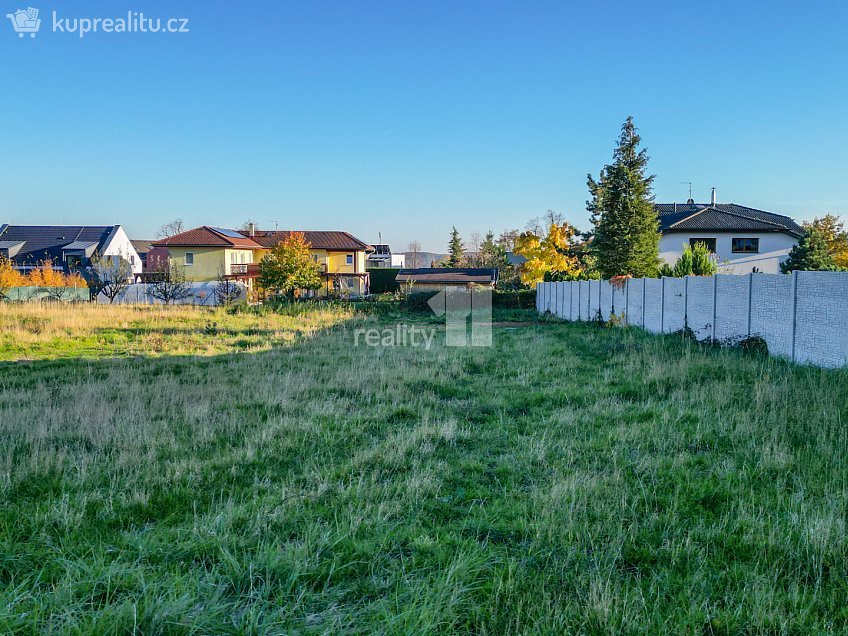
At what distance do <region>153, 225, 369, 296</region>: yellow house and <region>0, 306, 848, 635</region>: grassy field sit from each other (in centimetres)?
3852

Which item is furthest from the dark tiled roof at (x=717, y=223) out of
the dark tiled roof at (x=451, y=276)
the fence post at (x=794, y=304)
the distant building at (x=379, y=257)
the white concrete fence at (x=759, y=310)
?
the distant building at (x=379, y=257)

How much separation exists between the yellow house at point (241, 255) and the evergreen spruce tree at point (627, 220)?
2288 centimetres

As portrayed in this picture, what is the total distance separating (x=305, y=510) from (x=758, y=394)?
5904 millimetres

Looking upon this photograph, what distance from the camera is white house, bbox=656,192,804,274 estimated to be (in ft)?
116

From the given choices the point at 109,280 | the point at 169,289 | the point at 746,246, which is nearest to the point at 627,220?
the point at 746,246

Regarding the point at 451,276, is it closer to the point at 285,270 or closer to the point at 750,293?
the point at 285,270

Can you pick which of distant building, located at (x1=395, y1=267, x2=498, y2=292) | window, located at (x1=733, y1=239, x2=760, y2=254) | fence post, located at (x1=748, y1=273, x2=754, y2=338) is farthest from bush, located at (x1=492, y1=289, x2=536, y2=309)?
fence post, located at (x1=748, y1=273, x2=754, y2=338)

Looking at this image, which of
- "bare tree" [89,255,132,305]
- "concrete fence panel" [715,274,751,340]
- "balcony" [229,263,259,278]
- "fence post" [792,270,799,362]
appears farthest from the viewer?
"balcony" [229,263,259,278]

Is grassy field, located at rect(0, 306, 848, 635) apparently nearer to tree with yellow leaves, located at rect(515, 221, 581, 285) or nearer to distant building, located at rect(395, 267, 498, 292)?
tree with yellow leaves, located at rect(515, 221, 581, 285)

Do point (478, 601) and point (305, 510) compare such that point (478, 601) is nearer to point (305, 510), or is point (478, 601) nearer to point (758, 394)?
point (305, 510)

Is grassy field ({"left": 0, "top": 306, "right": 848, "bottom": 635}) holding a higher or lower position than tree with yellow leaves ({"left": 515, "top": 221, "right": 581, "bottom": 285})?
lower

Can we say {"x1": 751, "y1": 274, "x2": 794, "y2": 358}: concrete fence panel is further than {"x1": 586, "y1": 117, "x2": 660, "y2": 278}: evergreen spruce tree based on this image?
No

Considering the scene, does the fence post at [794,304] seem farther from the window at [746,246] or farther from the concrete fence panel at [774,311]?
the window at [746,246]

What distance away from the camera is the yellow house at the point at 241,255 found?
4750 centimetres
